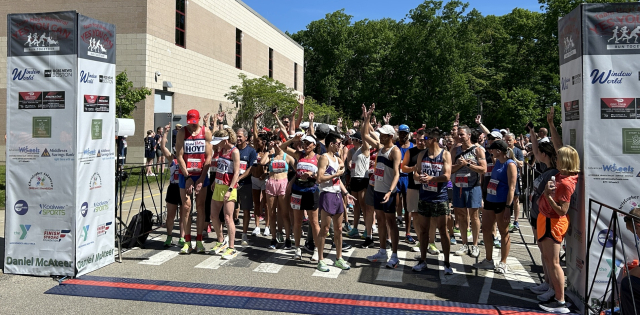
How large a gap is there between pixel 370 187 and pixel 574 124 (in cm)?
350

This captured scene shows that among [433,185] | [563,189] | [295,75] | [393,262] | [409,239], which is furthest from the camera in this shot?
[295,75]

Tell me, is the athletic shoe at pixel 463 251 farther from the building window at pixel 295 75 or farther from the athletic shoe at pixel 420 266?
the building window at pixel 295 75

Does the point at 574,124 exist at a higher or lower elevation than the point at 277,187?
higher

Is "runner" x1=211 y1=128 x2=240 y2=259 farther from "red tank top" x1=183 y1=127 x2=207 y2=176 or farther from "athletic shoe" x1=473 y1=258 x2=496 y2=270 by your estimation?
"athletic shoe" x1=473 y1=258 x2=496 y2=270

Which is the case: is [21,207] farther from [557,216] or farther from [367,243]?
[557,216]

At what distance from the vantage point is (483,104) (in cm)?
4588

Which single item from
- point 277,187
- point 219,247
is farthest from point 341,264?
point 219,247

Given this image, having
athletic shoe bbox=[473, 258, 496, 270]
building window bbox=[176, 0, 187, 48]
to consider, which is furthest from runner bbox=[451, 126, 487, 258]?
building window bbox=[176, 0, 187, 48]

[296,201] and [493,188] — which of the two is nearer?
[493,188]

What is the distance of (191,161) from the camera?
7.68m

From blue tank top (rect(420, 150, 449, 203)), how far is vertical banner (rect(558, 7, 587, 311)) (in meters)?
1.65

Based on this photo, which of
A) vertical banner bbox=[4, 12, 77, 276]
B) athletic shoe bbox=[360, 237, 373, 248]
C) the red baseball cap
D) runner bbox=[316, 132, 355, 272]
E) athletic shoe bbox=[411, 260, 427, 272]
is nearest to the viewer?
vertical banner bbox=[4, 12, 77, 276]

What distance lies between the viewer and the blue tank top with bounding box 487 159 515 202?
680 cm

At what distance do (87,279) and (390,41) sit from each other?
187 ft
